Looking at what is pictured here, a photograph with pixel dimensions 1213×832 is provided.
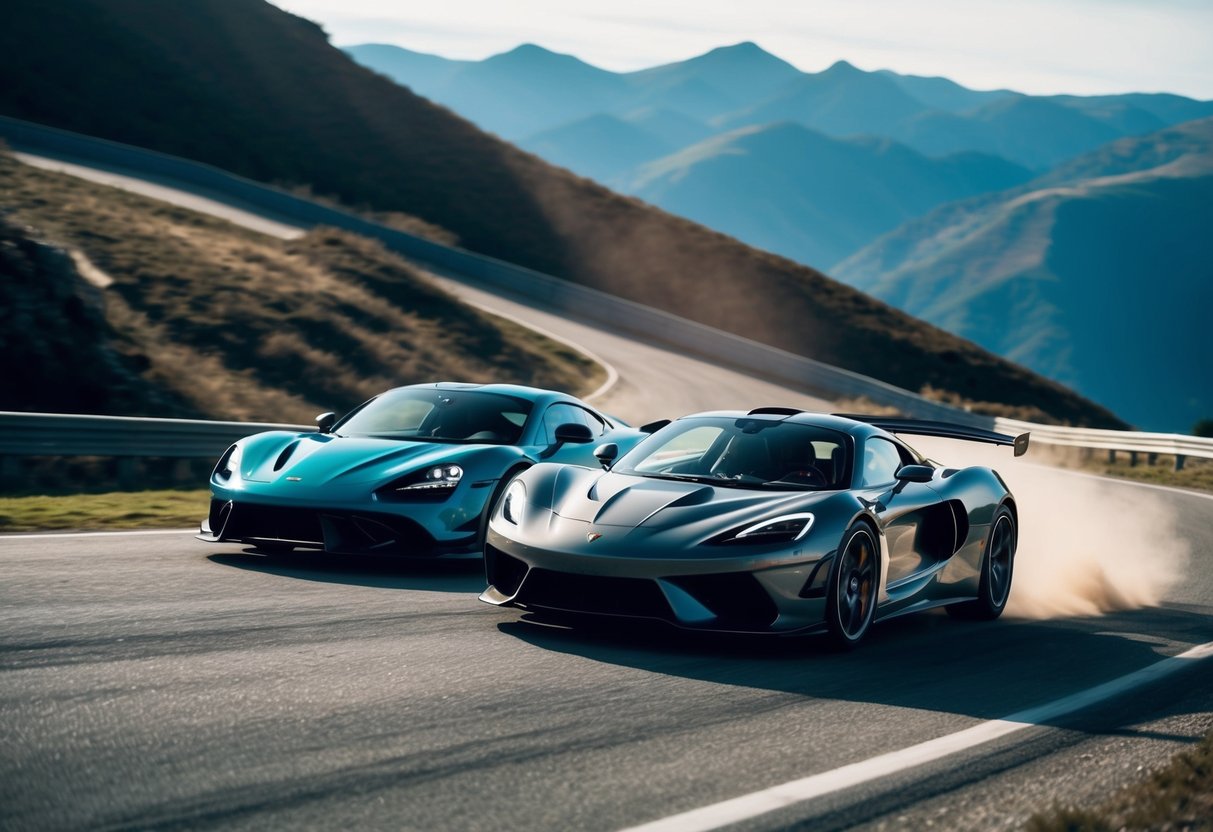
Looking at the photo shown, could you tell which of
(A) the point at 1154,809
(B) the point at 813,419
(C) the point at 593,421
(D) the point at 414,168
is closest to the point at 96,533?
(C) the point at 593,421

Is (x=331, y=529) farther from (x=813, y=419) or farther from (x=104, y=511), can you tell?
(x=104, y=511)

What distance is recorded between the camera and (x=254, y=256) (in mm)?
32125

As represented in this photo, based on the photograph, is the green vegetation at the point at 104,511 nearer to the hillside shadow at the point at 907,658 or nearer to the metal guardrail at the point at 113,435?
the metal guardrail at the point at 113,435

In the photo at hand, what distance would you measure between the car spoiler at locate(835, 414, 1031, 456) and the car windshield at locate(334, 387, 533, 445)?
266cm

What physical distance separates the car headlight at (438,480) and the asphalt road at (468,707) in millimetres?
607

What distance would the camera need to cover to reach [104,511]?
11.9 metres

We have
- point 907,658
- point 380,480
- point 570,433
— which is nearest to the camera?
point 907,658

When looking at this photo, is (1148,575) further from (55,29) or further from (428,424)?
(55,29)

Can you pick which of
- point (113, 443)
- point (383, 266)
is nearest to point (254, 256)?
point (383, 266)

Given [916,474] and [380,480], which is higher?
[916,474]

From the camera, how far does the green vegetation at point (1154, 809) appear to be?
4359mm

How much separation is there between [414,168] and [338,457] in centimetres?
5284

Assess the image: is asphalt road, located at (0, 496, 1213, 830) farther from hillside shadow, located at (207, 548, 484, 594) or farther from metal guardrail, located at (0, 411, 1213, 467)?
metal guardrail, located at (0, 411, 1213, 467)

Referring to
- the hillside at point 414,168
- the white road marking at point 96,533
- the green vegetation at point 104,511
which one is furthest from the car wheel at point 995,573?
the hillside at point 414,168
